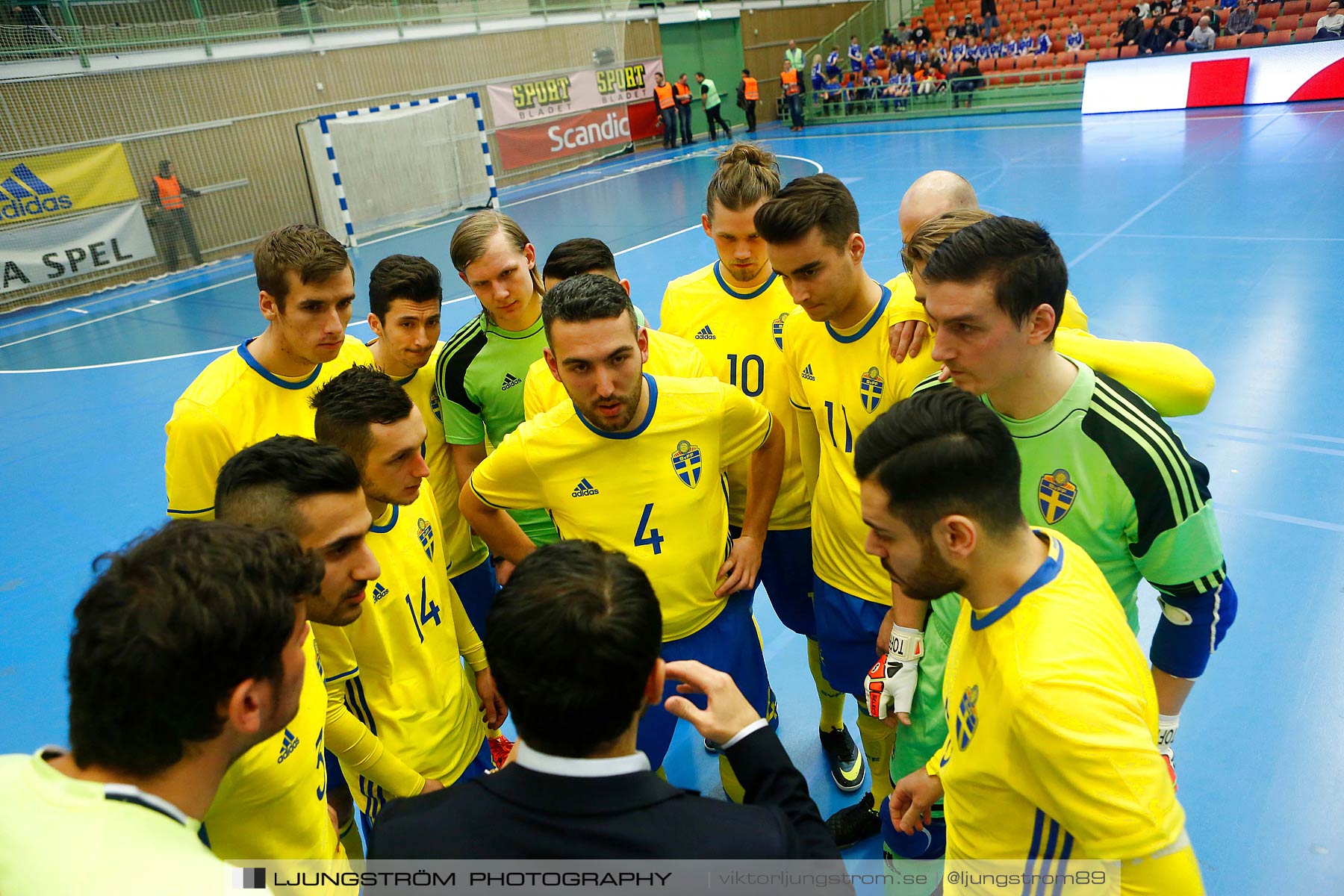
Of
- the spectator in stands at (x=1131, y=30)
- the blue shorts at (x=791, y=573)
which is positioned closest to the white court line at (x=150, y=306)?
the blue shorts at (x=791, y=573)

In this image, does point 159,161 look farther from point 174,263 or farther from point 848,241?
point 848,241

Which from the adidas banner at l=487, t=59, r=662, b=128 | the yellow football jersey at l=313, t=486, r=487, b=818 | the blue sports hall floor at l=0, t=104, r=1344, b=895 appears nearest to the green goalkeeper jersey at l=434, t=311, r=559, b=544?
the yellow football jersey at l=313, t=486, r=487, b=818

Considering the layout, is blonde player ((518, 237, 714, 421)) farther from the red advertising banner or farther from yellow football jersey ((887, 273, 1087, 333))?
the red advertising banner

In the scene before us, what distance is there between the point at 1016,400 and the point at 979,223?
0.54 metres

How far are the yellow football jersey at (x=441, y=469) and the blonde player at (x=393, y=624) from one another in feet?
3.53

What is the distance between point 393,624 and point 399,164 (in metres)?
18.3

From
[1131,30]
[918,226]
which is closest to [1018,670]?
[918,226]

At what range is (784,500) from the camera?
12.8 ft

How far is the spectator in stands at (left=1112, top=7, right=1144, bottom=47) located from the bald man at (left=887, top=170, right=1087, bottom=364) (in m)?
24.4

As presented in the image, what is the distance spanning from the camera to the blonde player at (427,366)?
385 centimetres

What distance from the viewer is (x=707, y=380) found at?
3.30 meters

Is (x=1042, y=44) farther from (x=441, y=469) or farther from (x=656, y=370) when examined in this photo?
(x=441, y=469)

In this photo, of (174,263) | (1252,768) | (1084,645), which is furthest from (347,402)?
(174,263)

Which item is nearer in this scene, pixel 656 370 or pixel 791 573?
pixel 656 370
